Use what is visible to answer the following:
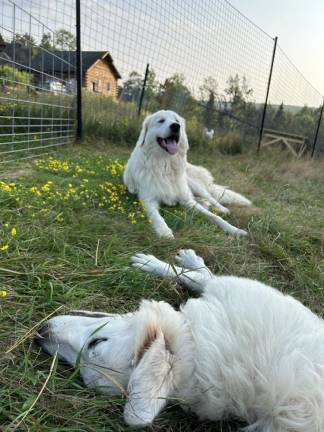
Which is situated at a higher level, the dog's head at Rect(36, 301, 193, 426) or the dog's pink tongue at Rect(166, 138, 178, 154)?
the dog's pink tongue at Rect(166, 138, 178, 154)

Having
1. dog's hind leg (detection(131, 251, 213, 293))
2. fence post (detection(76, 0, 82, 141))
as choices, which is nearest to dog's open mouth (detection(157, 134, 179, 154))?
dog's hind leg (detection(131, 251, 213, 293))

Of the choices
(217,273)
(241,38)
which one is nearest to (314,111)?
(241,38)

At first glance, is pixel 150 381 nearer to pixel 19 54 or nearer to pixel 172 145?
pixel 172 145

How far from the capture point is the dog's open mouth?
431cm

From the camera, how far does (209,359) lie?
1.38 meters

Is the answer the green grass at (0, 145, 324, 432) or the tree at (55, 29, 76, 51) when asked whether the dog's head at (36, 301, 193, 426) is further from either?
the tree at (55, 29, 76, 51)

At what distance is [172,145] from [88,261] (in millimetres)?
2269

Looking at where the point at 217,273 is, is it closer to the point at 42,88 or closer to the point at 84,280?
the point at 84,280

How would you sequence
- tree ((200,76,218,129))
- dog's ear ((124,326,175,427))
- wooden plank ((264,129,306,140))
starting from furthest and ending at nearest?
wooden plank ((264,129,306,140)), tree ((200,76,218,129)), dog's ear ((124,326,175,427))

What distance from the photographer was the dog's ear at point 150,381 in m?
1.15

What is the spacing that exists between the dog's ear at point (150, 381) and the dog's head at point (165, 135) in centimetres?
317

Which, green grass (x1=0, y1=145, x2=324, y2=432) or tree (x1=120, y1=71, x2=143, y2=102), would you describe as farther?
tree (x1=120, y1=71, x2=143, y2=102)

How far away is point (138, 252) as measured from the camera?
2.68 m

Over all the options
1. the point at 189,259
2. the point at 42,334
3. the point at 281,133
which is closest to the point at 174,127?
the point at 189,259
